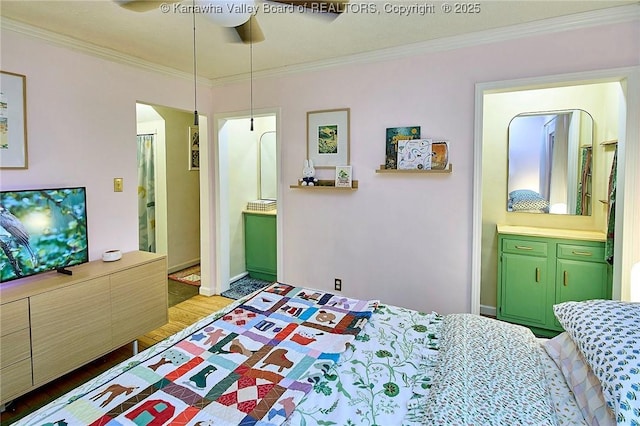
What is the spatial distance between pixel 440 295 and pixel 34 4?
137 inches

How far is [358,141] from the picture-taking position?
10.4 ft

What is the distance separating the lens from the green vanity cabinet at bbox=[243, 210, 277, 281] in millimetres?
4309

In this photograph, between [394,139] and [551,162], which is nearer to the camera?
[394,139]

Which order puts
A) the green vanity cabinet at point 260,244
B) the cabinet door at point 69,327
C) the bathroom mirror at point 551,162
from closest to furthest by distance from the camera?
the cabinet door at point 69,327 → the bathroom mirror at point 551,162 → the green vanity cabinet at point 260,244

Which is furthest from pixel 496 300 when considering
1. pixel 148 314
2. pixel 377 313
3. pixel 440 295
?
pixel 148 314

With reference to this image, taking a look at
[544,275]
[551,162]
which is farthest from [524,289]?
[551,162]

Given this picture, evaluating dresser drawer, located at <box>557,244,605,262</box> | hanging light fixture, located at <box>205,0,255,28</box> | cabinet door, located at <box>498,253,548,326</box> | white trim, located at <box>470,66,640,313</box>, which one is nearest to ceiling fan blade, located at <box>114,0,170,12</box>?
hanging light fixture, located at <box>205,0,255,28</box>

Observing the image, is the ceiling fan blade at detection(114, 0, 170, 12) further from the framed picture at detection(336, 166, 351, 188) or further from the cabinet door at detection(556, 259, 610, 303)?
the cabinet door at detection(556, 259, 610, 303)

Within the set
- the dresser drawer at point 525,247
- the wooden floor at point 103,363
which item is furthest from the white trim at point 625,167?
the wooden floor at point 103,363

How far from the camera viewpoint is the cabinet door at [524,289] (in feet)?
9.77

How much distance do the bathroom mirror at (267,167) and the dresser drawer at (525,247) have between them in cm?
277

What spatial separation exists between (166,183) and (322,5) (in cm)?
373

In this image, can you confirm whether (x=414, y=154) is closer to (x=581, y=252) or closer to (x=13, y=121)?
(x=581, y=252)

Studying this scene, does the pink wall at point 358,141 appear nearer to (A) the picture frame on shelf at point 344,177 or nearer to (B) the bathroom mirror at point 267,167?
(A) the picture frame on shelf at point 344,177
